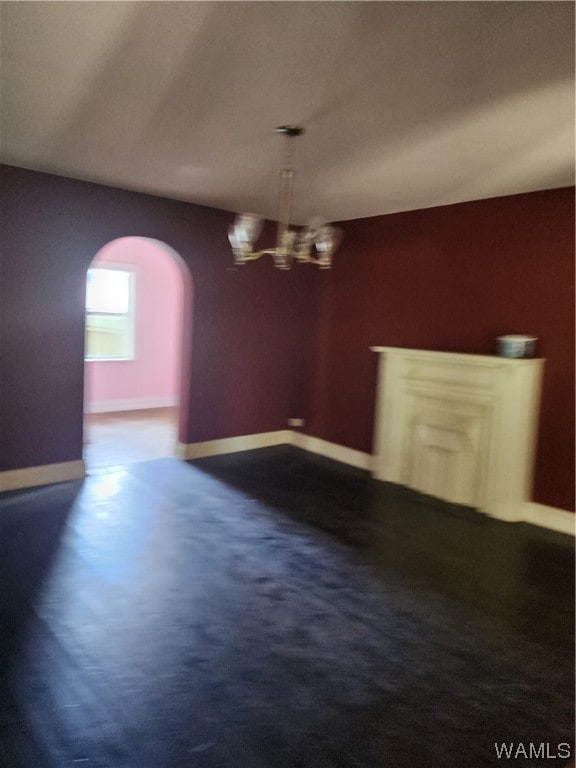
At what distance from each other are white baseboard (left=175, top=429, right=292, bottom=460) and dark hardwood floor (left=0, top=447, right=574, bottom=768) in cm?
111

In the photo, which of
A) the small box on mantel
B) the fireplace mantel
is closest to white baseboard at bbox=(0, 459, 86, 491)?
the fireplace mantel

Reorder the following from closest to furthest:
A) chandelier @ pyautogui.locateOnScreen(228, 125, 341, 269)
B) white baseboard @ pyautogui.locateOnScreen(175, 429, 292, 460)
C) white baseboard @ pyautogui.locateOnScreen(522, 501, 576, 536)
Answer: chandelier @ pyautogui.locateOnScreen(228, 125, 341, 269)
white baseboard @ pyautogui.locateOnScreen(522, 501, 576, 536)
white baseboard @ pyautogui.locateOnScreen(175, 429, 292, 460)

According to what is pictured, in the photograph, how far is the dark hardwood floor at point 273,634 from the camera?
1.86 m

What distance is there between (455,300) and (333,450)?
1994 millimetres

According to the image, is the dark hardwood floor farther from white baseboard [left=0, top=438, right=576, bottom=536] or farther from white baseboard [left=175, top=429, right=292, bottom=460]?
white baseboard [left=175, top=429, right=292, bottom=460]

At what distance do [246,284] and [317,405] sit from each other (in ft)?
4.85

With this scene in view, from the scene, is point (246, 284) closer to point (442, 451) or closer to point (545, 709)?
point (442, 451)

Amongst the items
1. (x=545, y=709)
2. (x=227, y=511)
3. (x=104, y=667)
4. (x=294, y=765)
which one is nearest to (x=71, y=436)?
(x=227, y=511)

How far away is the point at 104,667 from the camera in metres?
2.16

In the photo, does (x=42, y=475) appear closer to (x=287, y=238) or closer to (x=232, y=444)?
(x=232, y=444)

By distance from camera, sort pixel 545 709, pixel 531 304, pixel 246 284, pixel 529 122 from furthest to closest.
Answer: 1. pixel 246 284
2. pixel 531 304
3. pixel 529 122
4. pixel 545 709

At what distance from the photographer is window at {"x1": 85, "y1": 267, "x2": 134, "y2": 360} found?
275 inches

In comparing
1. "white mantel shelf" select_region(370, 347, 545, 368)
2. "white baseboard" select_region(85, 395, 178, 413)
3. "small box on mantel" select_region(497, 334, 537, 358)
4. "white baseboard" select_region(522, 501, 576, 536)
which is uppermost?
"small box on mantel" select_region(497, 334, 537, 358)

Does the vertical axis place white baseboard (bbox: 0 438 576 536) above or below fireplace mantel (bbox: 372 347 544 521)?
below
